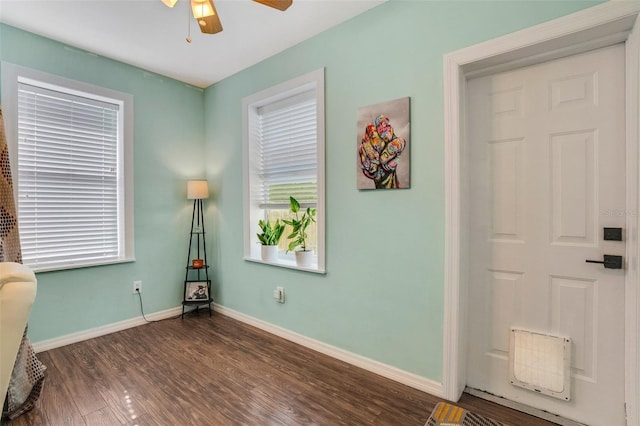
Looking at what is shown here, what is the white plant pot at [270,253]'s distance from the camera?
2883 millimetres

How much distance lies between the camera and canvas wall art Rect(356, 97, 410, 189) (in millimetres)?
1992

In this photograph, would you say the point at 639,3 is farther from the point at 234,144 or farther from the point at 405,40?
the point at 234,144

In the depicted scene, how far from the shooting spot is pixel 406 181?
1.99 m

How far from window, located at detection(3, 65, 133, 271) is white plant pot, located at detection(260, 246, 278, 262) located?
136 cm

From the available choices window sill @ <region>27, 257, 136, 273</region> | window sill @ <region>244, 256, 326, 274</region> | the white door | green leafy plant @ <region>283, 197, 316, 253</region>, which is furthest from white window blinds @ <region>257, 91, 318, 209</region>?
window sill @ <region>27, 257, 136, 273</region>

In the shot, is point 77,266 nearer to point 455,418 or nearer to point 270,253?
point 270,253

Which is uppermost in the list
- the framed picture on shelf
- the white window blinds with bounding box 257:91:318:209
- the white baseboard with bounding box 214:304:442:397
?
the white window blinds with bounding box 257:91:318:209

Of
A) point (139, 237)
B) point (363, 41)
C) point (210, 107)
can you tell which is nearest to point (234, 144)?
point (210, 107)

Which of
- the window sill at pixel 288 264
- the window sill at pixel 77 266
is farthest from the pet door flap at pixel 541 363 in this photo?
the window sill at pixel 77 266

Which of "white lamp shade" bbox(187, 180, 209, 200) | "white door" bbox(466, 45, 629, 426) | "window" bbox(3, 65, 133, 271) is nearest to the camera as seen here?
"white door" bbox(466, 45, 629, 426)

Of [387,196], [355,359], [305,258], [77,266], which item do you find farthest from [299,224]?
[77,266]

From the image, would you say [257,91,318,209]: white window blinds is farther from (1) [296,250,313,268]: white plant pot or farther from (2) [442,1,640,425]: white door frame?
(2) [442,1,640,425]: white door frame

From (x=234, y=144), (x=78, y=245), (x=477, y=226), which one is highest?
(x=234, y=144)

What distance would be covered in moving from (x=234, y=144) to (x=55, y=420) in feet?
8.18
